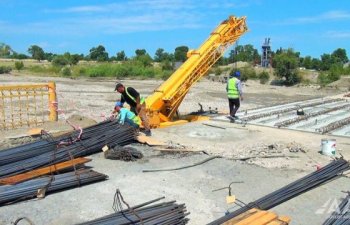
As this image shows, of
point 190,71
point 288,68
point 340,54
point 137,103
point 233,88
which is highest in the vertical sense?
point 340,54

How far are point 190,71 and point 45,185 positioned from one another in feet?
23.9

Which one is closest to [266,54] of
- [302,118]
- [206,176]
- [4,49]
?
[302,118]

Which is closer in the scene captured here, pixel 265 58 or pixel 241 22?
pixel 241 22

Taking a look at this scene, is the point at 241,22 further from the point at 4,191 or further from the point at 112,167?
the point at 4,191

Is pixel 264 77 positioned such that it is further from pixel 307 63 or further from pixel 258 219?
pixel 258 219

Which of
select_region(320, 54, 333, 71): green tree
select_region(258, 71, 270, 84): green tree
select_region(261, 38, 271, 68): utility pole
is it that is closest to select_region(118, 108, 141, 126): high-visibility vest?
select_region(258, 71, 270, 84): green tree

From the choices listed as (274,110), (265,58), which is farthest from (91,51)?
(274,110)

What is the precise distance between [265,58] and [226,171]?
45.1 meters

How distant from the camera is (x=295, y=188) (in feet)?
21.5

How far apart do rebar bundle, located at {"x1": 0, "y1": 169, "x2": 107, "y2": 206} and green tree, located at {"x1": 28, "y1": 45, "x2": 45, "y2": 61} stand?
110m

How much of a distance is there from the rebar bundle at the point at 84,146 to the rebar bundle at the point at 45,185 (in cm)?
81

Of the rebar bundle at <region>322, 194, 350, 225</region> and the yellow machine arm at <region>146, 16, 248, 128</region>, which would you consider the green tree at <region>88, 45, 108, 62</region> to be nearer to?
the yellow machine arm at <region>146, 16, 248, 128</region>

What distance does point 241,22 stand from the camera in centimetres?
1403

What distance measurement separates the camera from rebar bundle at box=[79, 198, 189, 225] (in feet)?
16.6
